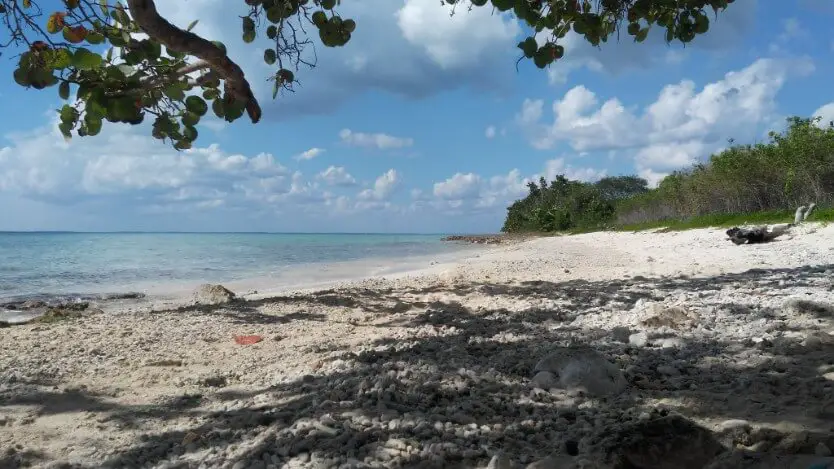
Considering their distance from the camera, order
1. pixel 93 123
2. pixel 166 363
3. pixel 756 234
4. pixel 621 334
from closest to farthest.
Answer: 1. pixel 93 123
2. pixel 621 334
3. pixel 166 363
4. pixel 756 234

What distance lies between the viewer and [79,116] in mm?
2982

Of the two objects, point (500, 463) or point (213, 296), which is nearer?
point (500, 463)

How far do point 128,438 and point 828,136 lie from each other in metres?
34.5

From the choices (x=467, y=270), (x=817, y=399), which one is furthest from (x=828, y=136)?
(x=817, y=399)

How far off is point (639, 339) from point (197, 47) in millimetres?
3677

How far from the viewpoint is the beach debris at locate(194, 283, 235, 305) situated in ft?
28.7

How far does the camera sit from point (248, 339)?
557 cm

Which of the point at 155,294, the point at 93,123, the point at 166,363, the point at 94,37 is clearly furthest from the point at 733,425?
the point at 155,294

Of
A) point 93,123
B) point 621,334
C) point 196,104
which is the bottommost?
point 621,334

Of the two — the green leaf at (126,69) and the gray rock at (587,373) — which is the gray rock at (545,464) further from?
the green leaf at (126,69)

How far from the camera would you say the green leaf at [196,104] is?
3.03m

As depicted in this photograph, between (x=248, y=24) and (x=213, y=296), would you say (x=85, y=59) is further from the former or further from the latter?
(x=213, y=296)

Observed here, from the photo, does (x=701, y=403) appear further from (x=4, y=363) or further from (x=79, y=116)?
(x=4, y=363)

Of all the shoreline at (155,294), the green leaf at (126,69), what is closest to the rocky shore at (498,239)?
the shoreline at (155,294)
